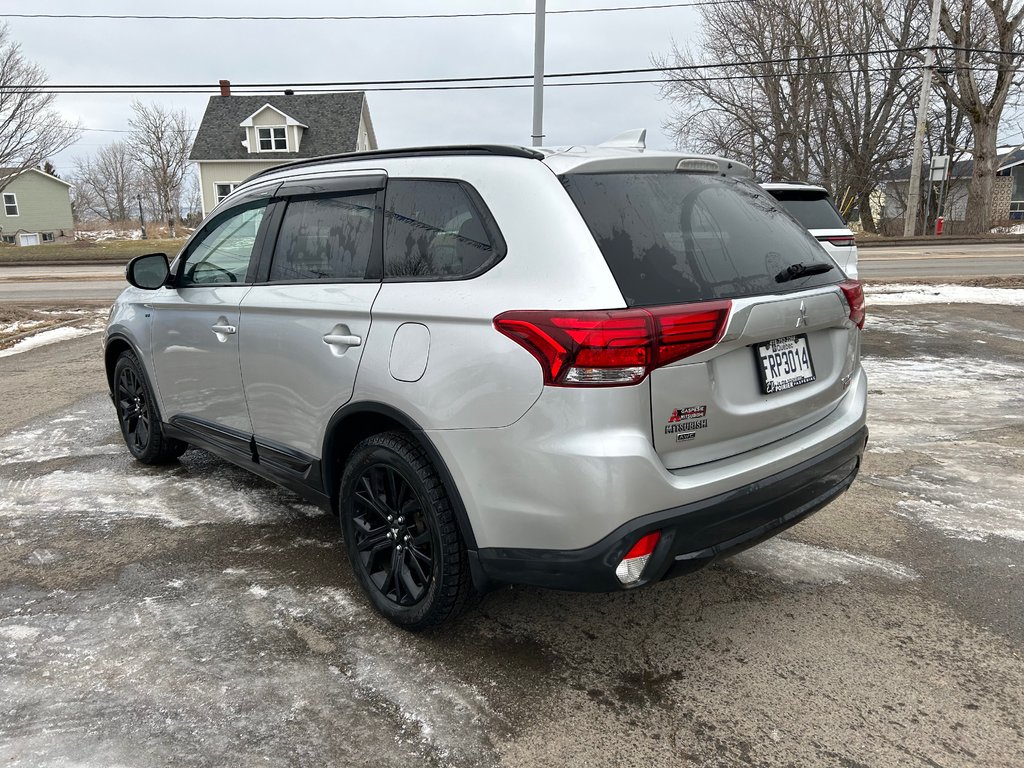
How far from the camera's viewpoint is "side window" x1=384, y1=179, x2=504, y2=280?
2.58 meters

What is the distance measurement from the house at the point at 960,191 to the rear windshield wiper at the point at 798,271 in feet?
102

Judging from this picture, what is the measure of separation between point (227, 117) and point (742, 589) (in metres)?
41.0

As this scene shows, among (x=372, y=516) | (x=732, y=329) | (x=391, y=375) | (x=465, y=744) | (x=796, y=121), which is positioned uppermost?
(x=796, y=121)

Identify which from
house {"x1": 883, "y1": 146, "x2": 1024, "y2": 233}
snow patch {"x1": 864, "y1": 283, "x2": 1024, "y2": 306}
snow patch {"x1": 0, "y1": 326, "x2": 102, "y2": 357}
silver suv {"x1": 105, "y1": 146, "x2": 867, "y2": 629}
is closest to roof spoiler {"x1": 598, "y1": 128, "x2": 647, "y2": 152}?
silver suv {"x1": 105, "y1": 146, "x2": 867, "y2": 629}

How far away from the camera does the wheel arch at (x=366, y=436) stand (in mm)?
2529

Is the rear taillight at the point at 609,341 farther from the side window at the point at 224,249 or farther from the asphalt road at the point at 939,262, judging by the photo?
the asphalt road at the point at 939,262

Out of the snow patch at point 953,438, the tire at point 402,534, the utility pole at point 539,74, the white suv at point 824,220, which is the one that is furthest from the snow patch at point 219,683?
the utility pole at point 539,74

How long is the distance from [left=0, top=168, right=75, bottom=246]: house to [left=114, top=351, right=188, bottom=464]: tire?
5051 cm

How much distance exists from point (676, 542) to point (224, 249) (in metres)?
2.79

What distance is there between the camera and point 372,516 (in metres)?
3.01

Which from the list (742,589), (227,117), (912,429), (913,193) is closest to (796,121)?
(913,193)

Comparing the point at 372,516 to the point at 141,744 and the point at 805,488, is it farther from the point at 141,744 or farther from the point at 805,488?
the point at 805,488

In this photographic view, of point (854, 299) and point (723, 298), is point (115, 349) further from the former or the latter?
point (854, 299)

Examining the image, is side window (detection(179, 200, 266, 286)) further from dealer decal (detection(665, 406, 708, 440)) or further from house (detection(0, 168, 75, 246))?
house (detection(0, 168, 75, 246))
